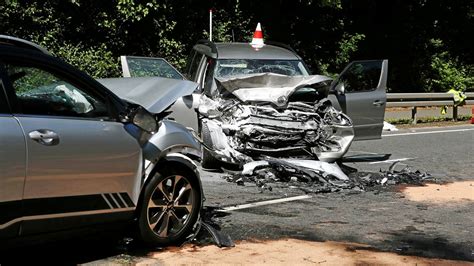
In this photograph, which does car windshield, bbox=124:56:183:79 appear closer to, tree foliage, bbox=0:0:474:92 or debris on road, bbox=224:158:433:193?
debris on road, bbox=224:158:433:193

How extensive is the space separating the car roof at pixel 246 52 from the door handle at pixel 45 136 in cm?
585

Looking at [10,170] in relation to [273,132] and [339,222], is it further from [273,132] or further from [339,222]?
[273,132]

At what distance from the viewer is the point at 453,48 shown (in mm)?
28266

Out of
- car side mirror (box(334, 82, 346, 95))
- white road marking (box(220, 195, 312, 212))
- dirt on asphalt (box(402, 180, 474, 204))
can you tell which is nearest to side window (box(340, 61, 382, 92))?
car side mirror (box(334, 82, 346, 95))

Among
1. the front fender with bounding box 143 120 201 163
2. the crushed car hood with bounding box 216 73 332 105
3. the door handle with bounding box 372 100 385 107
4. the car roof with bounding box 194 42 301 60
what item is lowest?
the door handle with bounding box 372 100 385 107

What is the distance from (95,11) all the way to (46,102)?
45.7ft

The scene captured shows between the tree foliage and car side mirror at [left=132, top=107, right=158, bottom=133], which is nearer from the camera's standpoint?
car side mirror at [left=132, top=107, right=158, bottom=133]

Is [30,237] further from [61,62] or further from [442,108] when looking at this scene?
[442,108]

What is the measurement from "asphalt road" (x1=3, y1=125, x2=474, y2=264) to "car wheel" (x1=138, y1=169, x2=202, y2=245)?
21 centimetres

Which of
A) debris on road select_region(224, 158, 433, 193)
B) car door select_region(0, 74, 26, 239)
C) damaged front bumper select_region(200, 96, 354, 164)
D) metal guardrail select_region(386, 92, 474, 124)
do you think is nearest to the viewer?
car door select_region(0, 74, 26, 239)

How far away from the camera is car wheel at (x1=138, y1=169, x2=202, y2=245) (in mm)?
5066

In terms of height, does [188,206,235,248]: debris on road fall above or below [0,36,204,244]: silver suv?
below

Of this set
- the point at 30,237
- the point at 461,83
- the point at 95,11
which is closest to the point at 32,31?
the point at 95,11

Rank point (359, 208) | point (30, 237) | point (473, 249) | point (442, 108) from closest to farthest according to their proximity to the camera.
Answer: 1. point (30, 237)
2. point (473, 249)
3. point (359, 208)
4. point (442, 108)
